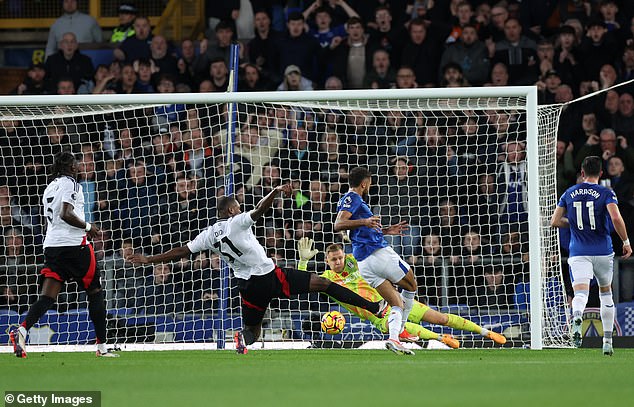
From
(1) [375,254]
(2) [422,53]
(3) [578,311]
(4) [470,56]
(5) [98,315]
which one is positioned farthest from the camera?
(2) [422,53]

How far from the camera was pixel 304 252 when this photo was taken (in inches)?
529

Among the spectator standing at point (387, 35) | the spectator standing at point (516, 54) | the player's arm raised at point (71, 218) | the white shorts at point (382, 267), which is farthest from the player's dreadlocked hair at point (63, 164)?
the spectator standing at point (516, 54)

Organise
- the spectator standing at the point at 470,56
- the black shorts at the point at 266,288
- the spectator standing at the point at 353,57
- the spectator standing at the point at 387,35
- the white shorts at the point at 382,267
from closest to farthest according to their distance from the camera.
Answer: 1. the white shorts at the point at 382,267
2. the black shorts at the point at 266,288
3. the spectator standing at the point at 470,56
4. the spectator standing at the point at 353,57
5. the spectator standing at the point at 387,35

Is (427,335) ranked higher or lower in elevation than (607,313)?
lower

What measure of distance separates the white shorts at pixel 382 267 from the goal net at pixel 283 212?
2.26m

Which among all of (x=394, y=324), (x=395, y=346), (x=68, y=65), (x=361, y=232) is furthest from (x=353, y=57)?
(x=395, y=346)

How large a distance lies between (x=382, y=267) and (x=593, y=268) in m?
2.25

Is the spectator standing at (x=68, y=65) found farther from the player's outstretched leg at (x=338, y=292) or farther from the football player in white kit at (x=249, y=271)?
the player's outstretched leg at (x=338, y=292)

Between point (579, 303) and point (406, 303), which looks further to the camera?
point (406, 303)

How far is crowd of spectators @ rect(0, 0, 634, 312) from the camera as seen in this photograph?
559 inches

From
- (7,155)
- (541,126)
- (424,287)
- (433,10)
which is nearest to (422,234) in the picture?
(424,287)

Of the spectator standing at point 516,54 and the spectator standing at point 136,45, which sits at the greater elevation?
the spectator standing at point 136,45

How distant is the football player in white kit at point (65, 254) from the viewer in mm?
11219

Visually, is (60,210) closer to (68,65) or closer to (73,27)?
(68,65)
